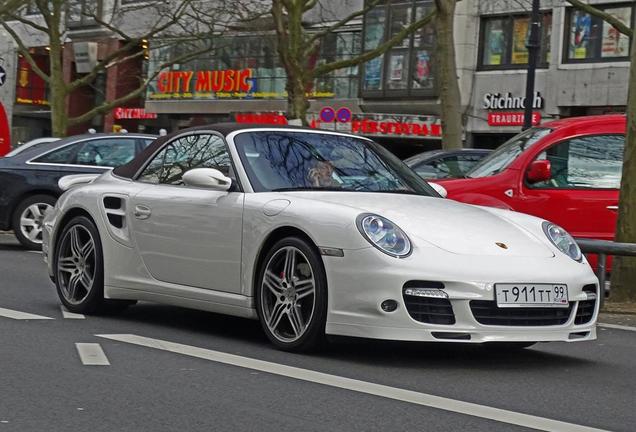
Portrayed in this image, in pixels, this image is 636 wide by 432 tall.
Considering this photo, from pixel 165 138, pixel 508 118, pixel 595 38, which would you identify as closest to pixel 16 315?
pixel 165 138

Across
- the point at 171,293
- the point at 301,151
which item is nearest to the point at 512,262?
the point at 301,151

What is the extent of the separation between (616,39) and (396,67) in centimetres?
804

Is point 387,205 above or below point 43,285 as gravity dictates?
above

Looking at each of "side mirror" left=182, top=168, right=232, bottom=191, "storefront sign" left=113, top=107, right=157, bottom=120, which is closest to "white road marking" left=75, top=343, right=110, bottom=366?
"side mirror" left=182, top=168, right=232, bottom=191

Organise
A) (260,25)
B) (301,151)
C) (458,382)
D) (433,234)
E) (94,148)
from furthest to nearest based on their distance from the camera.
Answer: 1. (260,25)
2. (94,148)
3. (301,151)
4. (433,234)
5. (458,382)

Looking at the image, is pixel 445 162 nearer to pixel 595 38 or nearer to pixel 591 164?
pixel 591 164

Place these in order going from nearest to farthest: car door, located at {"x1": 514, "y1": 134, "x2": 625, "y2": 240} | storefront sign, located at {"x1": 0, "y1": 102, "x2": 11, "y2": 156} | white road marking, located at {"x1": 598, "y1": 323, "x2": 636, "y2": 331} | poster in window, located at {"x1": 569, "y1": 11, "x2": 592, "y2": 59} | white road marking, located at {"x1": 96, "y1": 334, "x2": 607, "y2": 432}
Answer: white road marking, located at {"x1": 96, "y1": 334, "x2": 607, "y2": 432}
white road marking, located at {"x1": 598, "y1": 323, "x2": 636, "y2": 331}
car door, located at {"x1": 514, "y1": 134, "x2": 625, "y2": 240}
storefront sign, located at {"x1": 0, "y1": 102, "x2": 11, "y2": 156}
poster in window, located at {"x1": 569, "y1": 11, "x2": 592, "y2": 59}

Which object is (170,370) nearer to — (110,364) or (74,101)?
(110,364)

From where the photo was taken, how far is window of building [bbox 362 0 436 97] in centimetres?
4025

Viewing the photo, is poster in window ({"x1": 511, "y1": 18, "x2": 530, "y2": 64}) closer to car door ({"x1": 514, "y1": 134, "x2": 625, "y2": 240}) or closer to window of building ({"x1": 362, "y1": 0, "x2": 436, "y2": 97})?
window of building ({"x1": 362, "y1": 0, "x2": 436, "y2": 97})

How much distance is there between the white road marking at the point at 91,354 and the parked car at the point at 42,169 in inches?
359

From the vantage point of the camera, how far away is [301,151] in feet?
27.6

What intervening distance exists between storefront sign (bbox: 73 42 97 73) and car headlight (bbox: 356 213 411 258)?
159 ft

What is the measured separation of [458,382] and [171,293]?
93.0 inches
